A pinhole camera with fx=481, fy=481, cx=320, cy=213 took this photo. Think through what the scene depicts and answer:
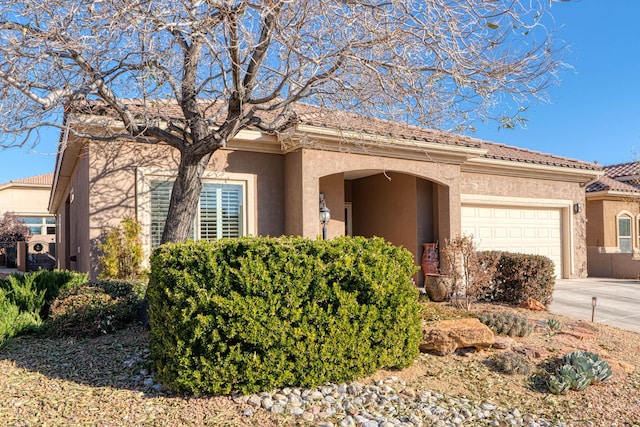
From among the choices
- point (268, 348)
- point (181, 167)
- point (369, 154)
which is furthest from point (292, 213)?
point (268, 348)

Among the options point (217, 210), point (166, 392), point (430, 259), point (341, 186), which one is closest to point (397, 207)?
point (430, 259)

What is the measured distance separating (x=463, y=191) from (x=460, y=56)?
8.06m

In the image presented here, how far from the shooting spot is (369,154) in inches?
464

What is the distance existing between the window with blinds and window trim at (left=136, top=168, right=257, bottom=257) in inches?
4.5

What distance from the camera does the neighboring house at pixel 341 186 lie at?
402 inches

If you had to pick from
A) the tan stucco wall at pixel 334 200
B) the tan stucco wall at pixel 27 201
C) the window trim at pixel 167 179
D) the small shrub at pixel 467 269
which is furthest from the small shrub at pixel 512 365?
the tan stucco wall at pixel 27 201

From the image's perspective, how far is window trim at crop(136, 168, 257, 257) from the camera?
405 inches

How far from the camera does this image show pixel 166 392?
16.3 feet

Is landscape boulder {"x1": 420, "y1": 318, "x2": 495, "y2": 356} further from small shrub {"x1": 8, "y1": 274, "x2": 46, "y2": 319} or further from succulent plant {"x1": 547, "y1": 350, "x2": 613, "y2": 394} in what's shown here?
small shrub {"x1": 8, "y1": 274, "x2": 46, "y2": 319}

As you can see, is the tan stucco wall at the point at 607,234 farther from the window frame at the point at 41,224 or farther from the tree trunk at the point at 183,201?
the window frame at the point at 41,224

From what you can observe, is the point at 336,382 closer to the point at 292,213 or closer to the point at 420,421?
the point at 420,421

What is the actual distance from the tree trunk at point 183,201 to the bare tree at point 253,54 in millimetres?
16

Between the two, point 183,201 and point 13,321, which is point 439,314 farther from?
point 13,321

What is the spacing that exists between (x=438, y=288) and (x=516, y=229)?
6.75 metres
